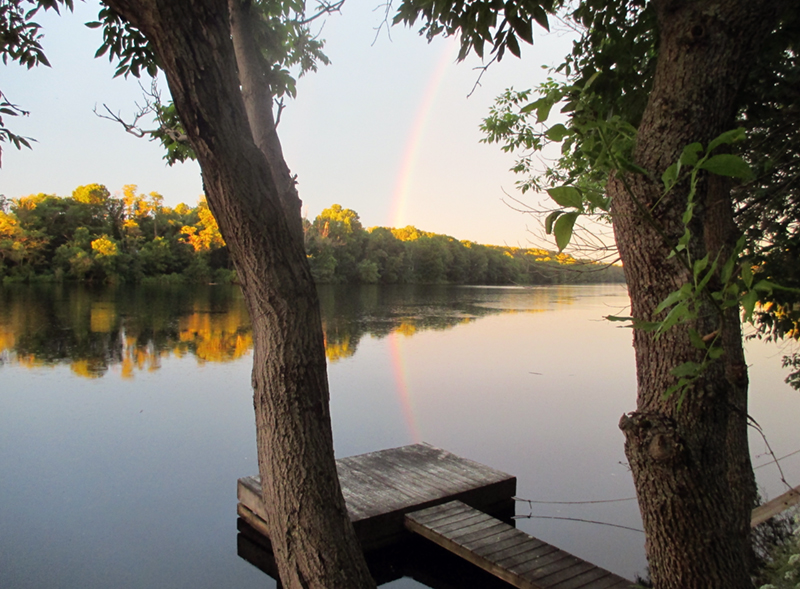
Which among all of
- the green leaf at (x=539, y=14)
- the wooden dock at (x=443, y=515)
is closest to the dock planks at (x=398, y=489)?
the wooden dock at (x=443, y=515)

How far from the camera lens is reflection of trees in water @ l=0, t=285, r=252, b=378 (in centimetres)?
1315

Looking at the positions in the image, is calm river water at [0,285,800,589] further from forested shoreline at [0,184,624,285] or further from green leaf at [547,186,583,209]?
forested shoreline at [0,184,624,285]

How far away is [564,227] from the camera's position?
588 millimetres

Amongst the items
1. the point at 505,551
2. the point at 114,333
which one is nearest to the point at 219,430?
the point at 505,551

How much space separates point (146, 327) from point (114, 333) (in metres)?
1.54

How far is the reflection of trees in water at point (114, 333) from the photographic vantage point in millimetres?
13148

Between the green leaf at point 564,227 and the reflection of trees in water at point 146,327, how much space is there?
12.7m

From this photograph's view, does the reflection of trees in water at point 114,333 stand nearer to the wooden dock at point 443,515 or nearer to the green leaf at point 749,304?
the wooden dock at point 443,515

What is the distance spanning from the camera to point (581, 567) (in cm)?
395

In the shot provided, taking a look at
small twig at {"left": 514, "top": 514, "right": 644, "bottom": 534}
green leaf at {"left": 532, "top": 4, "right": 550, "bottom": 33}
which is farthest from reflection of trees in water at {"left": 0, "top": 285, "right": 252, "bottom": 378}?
green leaf at {"left": 532, "top": 4, "right": 550, "bottom": 33}

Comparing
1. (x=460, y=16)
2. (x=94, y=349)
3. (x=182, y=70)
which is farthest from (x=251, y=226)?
(x=94, y=349)

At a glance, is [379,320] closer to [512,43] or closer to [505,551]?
[505,551]

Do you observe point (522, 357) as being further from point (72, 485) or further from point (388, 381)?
point (72, 485)

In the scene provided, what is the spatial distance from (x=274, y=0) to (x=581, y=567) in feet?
14.6
